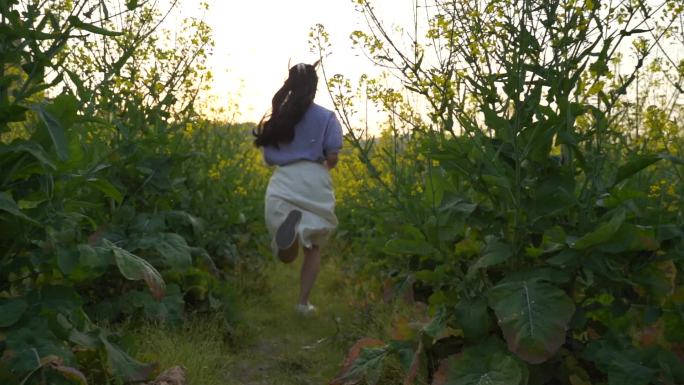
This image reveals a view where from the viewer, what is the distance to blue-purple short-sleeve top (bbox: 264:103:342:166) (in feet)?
21.1

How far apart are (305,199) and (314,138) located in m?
0.45

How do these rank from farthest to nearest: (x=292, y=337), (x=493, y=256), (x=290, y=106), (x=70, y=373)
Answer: (x=290, y=106) < (x=292, y=337) < (x=493, y=256) < (x=70, y=373)

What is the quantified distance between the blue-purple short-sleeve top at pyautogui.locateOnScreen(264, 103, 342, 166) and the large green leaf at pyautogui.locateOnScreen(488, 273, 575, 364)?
3.40m

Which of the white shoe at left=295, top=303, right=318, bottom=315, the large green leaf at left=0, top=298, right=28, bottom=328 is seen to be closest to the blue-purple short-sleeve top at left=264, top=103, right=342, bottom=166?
the white shoe at left=295, top=303, right=318, bottom=315

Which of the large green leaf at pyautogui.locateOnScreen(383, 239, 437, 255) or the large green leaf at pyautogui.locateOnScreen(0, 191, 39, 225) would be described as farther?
the large green leaf at pyautogui.locateOnScreen(383, 239, 437, 255)

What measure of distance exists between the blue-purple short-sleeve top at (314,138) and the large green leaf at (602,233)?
3.54 m

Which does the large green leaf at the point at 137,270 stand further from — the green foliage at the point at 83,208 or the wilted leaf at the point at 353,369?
the wilted leaf at the point at 353,369

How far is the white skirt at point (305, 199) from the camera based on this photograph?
6.46 metres

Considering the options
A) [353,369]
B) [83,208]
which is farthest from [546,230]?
[83,208]

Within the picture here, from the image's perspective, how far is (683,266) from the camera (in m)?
3.26

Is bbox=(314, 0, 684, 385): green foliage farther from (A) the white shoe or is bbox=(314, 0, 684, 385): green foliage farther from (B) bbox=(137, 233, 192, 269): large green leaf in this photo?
(A) the white shoe

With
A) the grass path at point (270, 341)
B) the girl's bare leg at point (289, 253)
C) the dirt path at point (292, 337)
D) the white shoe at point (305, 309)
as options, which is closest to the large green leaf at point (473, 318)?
the grass path at point (270, 341)

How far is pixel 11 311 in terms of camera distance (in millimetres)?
2891

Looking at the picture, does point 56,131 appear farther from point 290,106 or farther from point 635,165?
point 290,106
